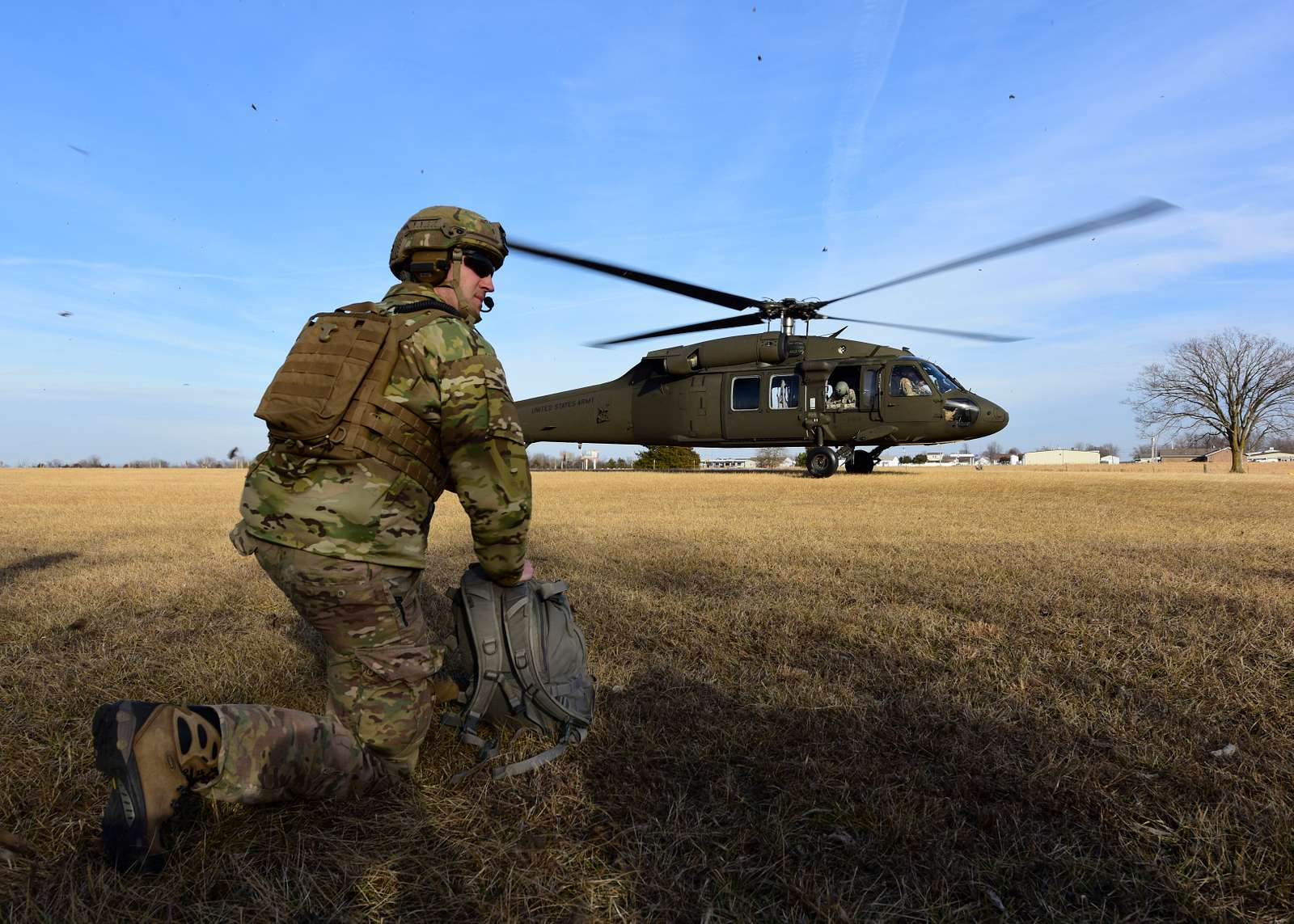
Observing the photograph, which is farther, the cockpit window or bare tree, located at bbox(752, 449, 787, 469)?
bare tree, located at bbox(752, 449, 787, 469)

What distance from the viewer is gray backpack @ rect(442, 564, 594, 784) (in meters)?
2.57

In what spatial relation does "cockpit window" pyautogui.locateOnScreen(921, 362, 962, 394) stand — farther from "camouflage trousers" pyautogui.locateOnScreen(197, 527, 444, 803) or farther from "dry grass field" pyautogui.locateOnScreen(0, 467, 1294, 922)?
"camouflage trousers" pyautogui.locateOnScreen(197, 527, 444, 803)

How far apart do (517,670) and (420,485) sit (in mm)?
758

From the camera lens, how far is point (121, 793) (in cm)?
175

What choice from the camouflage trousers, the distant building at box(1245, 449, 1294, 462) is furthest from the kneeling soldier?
the distant building at box(1245, 449, 1294, 462)

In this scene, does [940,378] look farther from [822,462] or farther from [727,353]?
[727,353]

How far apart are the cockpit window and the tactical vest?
14.3 metres

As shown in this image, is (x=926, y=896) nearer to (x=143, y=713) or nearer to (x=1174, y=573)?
(x=143, y=713)

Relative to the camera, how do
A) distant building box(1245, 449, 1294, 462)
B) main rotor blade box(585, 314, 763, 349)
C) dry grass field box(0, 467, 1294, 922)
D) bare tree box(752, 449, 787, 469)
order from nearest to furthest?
dry grass field box(0, 467, 1294, 922) < main rotor blade box(585, 314, 763, 349) < bare tree box(752, 449, 787, 469) < distant building box(1245, 449, 1294, 462)

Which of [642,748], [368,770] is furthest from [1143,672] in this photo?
[368,770]

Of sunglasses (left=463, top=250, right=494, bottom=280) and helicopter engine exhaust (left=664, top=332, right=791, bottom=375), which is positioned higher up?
helicopter engine exhaust (left=664, top=332, right=791, bottom=375)

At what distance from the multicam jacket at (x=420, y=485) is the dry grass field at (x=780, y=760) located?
2.55 feet

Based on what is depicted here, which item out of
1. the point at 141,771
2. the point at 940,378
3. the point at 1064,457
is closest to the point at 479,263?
the point at 141,771

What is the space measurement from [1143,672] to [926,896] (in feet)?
6.46
